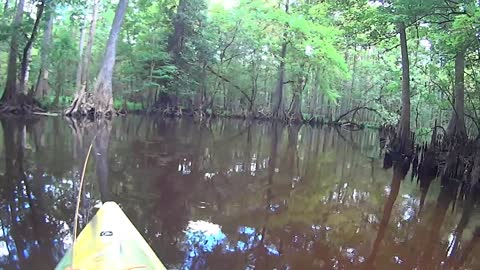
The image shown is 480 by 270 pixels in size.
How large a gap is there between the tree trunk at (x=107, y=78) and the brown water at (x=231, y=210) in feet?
25.0

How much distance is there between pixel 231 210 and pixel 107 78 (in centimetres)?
1280

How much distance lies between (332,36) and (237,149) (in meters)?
14.4

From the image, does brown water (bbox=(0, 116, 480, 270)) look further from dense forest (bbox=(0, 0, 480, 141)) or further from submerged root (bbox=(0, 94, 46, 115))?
submerged root (bbox=(0, 94, 46, 115))

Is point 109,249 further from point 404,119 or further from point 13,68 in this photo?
point 13,68

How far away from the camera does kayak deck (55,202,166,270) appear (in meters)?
1.93

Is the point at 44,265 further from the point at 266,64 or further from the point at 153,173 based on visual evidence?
the point at 266,64

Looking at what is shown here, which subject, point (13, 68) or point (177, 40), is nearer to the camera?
point (13, 68)

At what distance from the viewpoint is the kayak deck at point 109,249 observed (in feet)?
6.34

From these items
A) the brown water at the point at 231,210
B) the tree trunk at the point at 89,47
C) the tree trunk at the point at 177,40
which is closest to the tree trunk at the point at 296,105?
the tree trunk at the point at 177,40

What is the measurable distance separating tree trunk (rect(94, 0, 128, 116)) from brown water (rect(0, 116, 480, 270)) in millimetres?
7629

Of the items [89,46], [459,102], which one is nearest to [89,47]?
[89,46]

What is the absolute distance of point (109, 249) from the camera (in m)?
2.01

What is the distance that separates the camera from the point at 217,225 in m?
4.24

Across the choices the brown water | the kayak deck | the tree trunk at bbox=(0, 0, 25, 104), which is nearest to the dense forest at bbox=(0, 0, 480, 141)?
the tree trunk at bbox=(0, 0, 25, 104)
